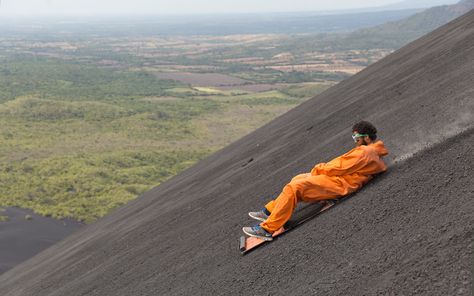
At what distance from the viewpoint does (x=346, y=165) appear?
639 centimetres

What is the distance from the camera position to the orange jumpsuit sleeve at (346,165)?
6379 mm

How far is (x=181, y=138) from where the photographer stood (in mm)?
62469

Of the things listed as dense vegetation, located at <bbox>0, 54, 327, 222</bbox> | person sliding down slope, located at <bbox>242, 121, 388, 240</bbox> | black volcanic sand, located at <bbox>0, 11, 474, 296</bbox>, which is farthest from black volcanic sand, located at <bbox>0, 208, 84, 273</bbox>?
person sliding down slope, located at <bbox>242, 121, 388, 240</bbox>

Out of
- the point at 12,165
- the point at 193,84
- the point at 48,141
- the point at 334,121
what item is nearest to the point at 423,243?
the point at 334,121

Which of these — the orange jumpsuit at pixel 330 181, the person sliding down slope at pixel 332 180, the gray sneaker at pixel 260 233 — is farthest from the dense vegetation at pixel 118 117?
the orange jumpsuit at pixel 330 181

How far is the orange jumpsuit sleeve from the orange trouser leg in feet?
0.37

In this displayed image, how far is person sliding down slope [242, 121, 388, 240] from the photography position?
20.5ft

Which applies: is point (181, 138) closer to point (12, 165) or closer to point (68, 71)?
point (12, 165)

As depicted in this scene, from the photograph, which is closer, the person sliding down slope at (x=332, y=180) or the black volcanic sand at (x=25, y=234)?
the person sliding down slope at (x=332, y=180)

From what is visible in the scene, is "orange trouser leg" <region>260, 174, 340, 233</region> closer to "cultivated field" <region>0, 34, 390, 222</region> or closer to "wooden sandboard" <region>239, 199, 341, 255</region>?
"wooden sandboard" <region>239, 199, 341, 255</region>

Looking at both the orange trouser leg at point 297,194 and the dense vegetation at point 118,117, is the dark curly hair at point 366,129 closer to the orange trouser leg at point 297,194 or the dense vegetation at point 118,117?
the orange trouser leg at point 297,194

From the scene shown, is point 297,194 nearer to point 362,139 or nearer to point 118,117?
point 362,139

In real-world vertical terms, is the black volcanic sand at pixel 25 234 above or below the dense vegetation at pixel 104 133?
above

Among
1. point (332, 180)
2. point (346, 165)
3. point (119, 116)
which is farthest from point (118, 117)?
point (346, 165)
